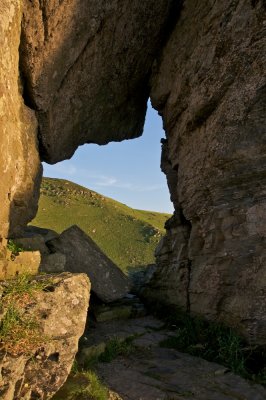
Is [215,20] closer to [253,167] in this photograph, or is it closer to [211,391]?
[253,167]

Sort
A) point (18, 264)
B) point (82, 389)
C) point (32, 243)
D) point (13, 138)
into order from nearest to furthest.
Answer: point (82, 389)
point (18, 264)
point (13, 138)
point (32, 243)

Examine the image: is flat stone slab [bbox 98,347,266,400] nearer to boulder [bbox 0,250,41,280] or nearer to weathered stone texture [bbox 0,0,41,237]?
boulder [bbox 0,250,41,280]

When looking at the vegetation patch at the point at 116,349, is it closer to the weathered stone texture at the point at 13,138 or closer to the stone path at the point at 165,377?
the stone path at the point at 165,377

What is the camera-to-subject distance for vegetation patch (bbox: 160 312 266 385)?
9881 millimetres

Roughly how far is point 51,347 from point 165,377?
3.40 meters

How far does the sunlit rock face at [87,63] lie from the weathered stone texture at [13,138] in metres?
0.90

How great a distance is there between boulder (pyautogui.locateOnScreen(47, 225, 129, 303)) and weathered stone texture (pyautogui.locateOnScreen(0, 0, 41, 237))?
2574mm

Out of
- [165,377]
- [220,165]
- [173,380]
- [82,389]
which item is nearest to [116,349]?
[165,377]

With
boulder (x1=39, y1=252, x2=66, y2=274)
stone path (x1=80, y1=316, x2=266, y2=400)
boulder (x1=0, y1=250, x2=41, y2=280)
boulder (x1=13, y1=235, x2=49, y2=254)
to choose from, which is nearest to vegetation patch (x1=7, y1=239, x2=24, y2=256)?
boulder (x1=0, y1=250, x2=41, y2=280)

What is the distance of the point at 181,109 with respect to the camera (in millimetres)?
16203

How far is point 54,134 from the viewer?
14922mm

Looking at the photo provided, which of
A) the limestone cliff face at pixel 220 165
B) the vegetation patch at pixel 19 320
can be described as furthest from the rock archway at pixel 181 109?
the vegetation patch at pixel 19 320

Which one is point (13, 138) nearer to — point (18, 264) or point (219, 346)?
point (18, 264)

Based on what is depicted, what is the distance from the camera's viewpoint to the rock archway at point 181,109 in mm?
11281
